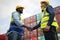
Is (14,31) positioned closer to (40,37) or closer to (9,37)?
(9,37)

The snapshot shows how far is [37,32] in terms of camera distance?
18047mm

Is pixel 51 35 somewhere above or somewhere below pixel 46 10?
below

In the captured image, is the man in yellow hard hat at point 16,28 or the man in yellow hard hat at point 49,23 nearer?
the man in yellow hard hat at point 49,23

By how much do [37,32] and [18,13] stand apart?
13.2 m

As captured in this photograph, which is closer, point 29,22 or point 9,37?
point 9,37

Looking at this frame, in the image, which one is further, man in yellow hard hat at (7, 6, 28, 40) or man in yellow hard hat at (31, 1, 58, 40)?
man in yellow hard hat at (7, 6, 28, 40)

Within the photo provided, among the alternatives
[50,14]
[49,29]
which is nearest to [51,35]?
[49,29]

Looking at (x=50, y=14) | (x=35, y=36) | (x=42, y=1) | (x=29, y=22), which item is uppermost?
(x=42, y=1)

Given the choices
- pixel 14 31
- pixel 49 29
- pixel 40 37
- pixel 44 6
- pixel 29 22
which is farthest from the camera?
pixel 29 22

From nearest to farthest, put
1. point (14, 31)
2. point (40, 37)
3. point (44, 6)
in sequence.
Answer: point (44, 6) < point (14, 31) < point (40, 37)

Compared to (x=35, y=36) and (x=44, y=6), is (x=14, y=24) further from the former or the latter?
(x=35, y=36)

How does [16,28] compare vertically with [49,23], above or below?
below

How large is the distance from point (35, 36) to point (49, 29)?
14272mm

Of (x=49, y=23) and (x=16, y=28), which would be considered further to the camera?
(x=16, y=28)
